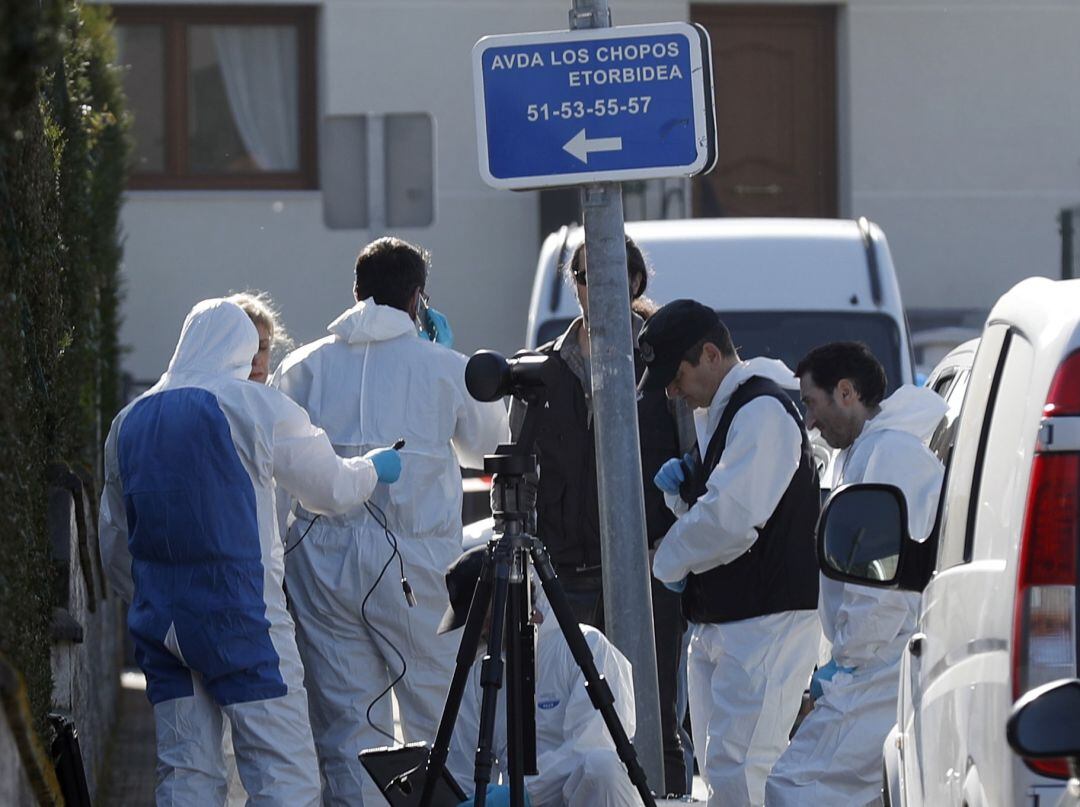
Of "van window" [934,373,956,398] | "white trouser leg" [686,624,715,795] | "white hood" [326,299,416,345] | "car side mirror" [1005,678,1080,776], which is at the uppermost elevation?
"white hood" [326,299,416,345]

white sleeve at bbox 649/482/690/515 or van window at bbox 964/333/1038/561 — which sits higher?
van window at bbox 964/333/1038/561

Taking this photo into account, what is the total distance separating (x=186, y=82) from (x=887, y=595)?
40.6 feet

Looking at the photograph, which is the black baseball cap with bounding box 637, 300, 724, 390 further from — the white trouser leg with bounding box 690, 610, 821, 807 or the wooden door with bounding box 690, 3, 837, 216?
the wooden door with bounding box 690, 3, 837, 216

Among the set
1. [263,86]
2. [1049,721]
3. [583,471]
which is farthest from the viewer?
[263,86]

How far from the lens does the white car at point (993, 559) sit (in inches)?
115

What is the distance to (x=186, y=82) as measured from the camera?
55.0ft

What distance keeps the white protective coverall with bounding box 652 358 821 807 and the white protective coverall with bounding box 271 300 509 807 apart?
0.73m

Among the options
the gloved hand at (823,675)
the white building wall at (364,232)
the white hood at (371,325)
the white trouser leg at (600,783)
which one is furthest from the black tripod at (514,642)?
the white building wall at (364,232)

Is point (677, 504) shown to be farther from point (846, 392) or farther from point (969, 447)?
point (969, 447)

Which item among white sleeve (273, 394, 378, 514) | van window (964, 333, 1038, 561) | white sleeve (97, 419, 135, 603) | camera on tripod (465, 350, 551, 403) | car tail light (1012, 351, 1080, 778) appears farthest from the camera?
white sleeve (97, 419, 135, 603)

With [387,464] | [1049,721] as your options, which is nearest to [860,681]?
[387,464]

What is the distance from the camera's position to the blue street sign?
5641mm

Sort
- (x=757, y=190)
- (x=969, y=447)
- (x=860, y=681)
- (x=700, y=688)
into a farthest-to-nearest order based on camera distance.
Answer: (x=757, y=190)
(x=700, y=688)
(x=860, y=681)
(x=969, y=447)

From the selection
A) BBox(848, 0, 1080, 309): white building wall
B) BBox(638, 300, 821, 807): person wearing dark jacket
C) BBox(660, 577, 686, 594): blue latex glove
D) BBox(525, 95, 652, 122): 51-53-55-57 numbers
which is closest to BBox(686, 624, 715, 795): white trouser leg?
BBox(638, 300, 821, 807): person wearing dark jacket
